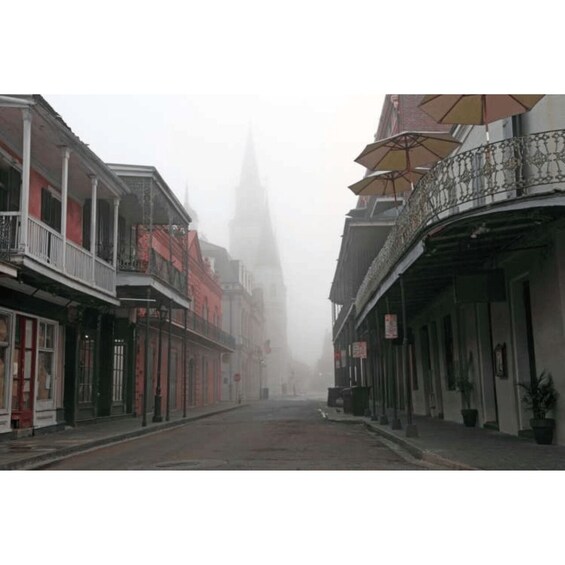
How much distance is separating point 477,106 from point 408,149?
2757 mm

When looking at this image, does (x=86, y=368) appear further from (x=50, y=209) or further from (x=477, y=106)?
(x=477, y=106)

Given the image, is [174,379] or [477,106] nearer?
[477,106]

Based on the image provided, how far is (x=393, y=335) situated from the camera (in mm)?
15086

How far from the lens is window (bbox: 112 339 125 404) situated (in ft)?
71.8

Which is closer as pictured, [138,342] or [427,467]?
[427,467]

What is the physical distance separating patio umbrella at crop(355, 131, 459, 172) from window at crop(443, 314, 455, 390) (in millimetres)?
5325

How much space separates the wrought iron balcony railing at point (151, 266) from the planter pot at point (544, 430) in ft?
38.4

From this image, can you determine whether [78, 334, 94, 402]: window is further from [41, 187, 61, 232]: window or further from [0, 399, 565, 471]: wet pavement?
[41, 187, 61, 232]: window

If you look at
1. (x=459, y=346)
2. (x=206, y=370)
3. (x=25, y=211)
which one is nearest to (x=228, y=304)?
(x=206, y=370)

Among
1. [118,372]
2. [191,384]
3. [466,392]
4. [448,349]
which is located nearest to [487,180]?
[466,392]

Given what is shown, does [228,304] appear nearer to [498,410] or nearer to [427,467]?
[498,410]

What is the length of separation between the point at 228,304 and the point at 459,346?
43025 mm

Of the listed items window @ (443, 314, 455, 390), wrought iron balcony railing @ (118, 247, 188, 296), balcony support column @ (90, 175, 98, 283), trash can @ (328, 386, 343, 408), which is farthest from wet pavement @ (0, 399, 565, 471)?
trash can @ (328, 386, 343, 408)

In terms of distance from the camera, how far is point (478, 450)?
11.0 m
